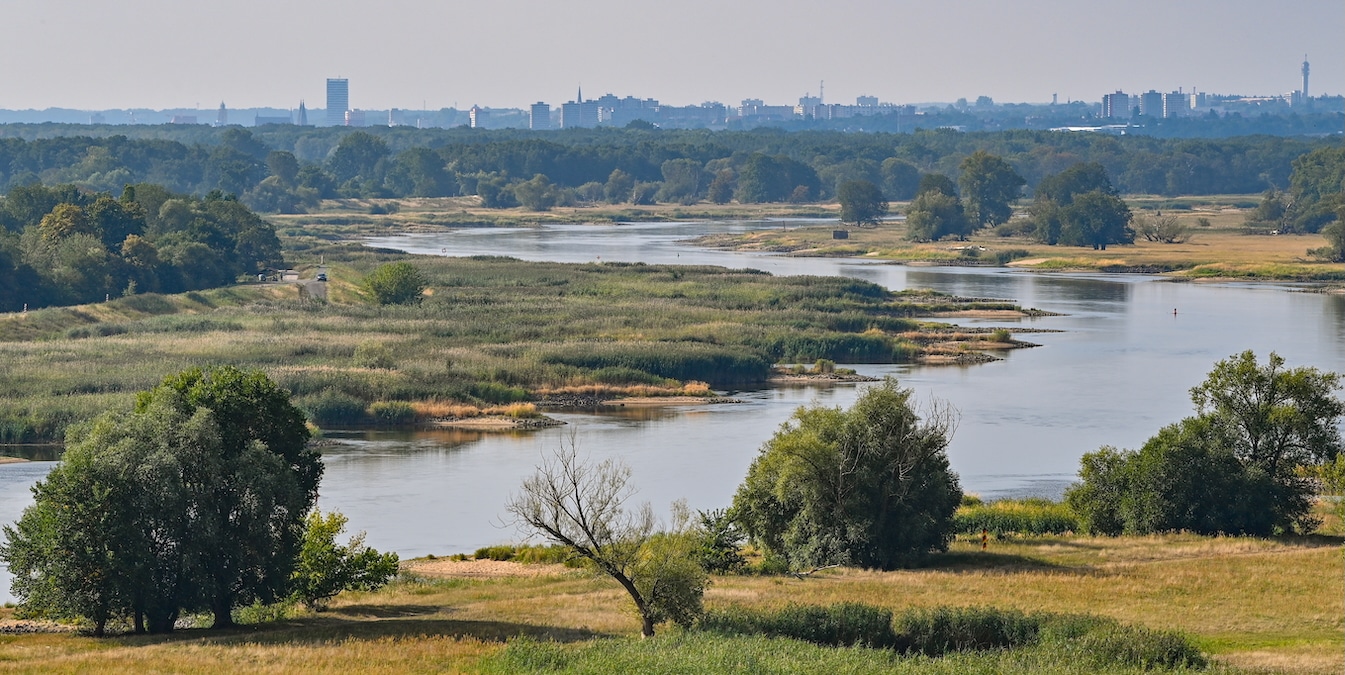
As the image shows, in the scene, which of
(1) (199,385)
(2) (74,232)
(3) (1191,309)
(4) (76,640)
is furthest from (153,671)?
(3) (1191,309)

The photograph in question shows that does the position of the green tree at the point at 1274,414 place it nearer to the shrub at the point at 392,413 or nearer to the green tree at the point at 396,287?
the shrub at the point at 392,413

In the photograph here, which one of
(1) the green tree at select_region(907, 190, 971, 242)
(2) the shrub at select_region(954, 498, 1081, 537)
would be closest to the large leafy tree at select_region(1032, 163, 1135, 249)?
(1) the green tree at select_region(907, 190, 971, 242)

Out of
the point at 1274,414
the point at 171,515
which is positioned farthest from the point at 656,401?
the point at 171,515

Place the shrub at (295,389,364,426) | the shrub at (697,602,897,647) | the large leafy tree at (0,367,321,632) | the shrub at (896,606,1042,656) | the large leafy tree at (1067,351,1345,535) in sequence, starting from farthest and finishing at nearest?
the shrub at (295,389,364,426)
the large leafy tree at (1067,351,1345,535)
the large leafy tree at (0,367,321,632)
the shrub at (697,602,897,647)
the shrub at (896,606,1042,656)

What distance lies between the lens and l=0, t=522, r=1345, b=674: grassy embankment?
29016 millimetres

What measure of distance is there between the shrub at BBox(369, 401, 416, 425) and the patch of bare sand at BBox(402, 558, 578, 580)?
25.1 meters

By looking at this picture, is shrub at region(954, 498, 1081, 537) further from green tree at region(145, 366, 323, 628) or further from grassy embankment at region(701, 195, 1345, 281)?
grassy embankment at region(701, 195, 1345, 281)

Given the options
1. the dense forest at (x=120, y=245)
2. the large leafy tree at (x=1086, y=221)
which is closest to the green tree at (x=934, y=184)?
the large leafy tree at (x=1086, y=221)

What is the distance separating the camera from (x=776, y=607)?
34.4m

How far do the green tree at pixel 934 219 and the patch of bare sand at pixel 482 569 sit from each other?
133 meters

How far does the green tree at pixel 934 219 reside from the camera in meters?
172

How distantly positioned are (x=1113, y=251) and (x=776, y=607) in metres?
129

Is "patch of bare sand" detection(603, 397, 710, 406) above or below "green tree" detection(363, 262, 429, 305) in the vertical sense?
below

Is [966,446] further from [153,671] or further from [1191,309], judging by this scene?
[1191,309]
